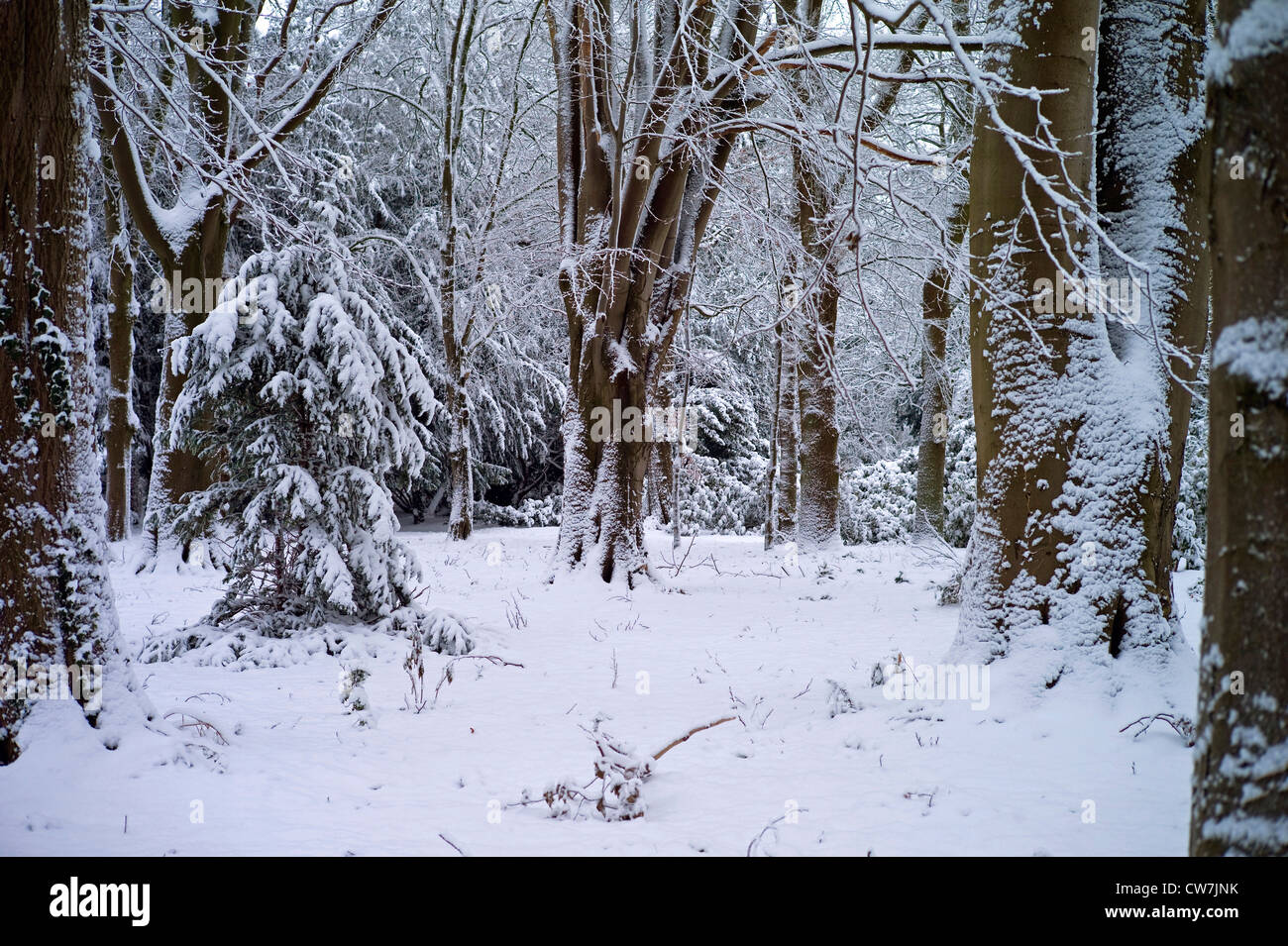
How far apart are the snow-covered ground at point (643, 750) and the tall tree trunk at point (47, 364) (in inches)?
15.9

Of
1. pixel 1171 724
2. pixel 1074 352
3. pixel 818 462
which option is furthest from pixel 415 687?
pixel 818 462

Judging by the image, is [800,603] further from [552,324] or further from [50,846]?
[552,324]

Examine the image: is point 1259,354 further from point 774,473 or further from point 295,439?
point 774,473

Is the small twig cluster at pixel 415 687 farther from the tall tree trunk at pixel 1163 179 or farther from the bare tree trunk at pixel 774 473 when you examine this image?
the bare tree trunk at pixel 774 473

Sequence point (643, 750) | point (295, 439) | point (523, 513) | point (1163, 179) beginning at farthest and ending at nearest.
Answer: point (523, 513) < point (295, 439) < point (1163, 179) < point (643, 750)

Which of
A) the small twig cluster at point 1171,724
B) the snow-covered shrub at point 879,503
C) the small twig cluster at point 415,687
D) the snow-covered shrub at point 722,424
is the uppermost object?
the snow-covered shrub at point 722,424

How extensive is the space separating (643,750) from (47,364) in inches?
138

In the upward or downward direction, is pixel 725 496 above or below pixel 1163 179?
below

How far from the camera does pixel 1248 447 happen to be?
1.81 meters

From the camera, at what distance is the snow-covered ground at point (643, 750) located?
317 centimetres

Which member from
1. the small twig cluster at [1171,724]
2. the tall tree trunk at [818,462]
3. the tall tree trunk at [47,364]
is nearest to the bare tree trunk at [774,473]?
the tall tree trunk at [818,462]

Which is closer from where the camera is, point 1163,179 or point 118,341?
point 1163,179

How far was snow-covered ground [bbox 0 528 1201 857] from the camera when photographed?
3168 millimetres
